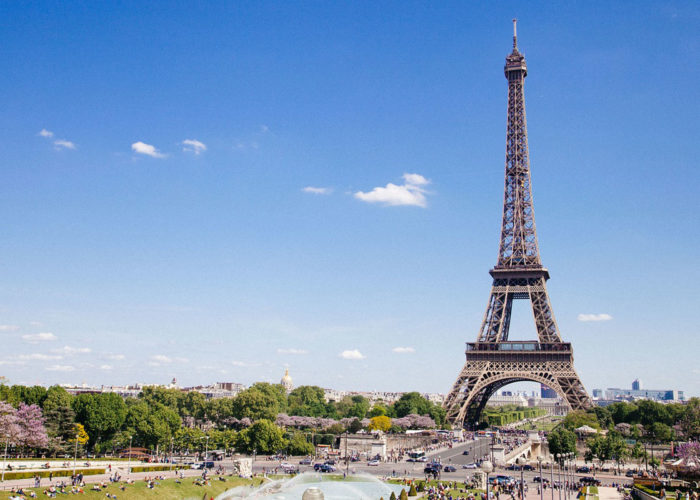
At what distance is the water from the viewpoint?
54.7m

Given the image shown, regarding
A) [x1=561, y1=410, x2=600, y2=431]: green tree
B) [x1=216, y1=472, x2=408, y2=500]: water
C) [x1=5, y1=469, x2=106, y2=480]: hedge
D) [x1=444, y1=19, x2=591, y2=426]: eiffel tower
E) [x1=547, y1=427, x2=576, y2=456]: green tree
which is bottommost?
[x1=216, y1=472, x2=408, y2=500]: water

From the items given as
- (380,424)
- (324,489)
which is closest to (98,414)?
(324,489)

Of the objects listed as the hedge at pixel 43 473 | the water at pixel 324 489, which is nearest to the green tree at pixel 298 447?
the water at pixel 324 489

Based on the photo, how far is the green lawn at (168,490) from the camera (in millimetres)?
51156

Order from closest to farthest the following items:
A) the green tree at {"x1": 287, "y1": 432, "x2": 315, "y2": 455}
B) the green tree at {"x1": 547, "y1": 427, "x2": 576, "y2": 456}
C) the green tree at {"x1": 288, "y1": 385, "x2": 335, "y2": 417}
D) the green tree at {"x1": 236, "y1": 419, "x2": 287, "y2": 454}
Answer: the green tree at {"x1": 547, "y1": 427, "x2": 576, "y2": 456} → the green tree at {"x1": 236, "y1": 419, "x2": 287, "y2": 454} → the green tree at {"x1": 287, "y1": 432, "x2": 315, "y2": 455} → the green tree at {"x1": 288, "y1": 385, "x2": 335, "y2": 417}

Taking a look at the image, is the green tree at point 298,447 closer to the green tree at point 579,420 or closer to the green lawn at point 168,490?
the green lawn at point 168,490

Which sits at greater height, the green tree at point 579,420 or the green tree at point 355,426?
the green tree at point 579,420

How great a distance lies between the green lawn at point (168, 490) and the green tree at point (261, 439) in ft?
76.8

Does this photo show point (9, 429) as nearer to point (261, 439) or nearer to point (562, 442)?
point (261, 439)

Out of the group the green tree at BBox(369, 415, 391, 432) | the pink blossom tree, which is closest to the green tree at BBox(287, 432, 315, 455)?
the green tree at BBox(369, 415, 391, 432)

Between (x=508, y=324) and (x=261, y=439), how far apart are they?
2170 inches

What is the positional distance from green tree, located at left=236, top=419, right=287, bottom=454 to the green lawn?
23400 mm

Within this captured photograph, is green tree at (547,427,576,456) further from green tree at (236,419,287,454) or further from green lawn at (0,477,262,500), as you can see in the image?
green lawn at (0,477,262,500)

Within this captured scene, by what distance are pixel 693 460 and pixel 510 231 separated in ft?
201
